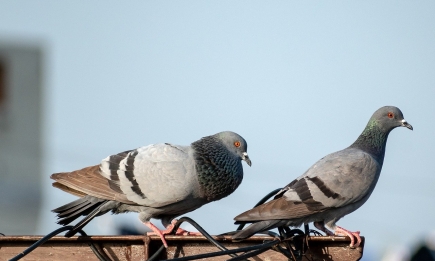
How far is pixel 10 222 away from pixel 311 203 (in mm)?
21067

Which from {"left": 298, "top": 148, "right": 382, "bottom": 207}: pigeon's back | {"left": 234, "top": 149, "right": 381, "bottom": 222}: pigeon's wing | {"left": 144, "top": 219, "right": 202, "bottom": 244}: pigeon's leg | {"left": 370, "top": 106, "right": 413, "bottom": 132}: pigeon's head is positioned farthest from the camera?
{"left": 370, "top": 106, "right": 413, "bottom": 132}: pigeon's head

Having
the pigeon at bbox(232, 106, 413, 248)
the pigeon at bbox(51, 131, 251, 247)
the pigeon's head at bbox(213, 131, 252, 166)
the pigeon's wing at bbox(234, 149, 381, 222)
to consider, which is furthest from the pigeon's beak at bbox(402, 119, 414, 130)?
the pigeon at bbox(51, 131, 251, 247)

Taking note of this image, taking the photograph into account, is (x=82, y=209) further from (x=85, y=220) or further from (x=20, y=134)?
(x=20, y=134)

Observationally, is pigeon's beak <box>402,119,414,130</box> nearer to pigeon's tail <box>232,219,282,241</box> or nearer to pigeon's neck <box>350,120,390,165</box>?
pigeon's neck <box>350,120,390,165</box>

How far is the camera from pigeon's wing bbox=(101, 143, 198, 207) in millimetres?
7727

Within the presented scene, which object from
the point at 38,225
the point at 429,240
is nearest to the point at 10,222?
the point at 38,225

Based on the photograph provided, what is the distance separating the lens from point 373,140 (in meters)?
8.83

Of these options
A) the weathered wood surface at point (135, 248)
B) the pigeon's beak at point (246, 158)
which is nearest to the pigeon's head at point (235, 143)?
the pigeon's beak at point (246, 158)

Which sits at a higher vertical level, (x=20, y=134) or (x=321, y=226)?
(x=321, y=226)

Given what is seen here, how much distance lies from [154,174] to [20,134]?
2142 centimetres

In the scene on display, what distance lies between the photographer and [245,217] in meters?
6.81

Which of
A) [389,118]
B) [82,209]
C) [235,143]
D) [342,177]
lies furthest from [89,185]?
[389,118]

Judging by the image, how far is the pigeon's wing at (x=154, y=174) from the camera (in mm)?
7727

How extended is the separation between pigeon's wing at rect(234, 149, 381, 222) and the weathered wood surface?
2.96 ft
